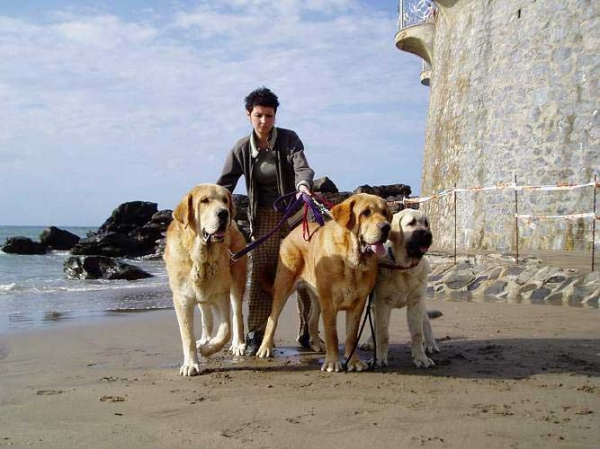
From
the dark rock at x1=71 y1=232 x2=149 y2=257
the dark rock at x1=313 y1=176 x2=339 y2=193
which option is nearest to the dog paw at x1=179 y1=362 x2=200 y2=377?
the dark rock at x1=313 y1=176 x2=339 y2=193

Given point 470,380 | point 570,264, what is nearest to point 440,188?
point 570,264

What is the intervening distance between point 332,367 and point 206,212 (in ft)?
5.35

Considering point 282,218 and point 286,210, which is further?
point 282,218

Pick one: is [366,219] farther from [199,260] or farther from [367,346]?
[367,346]

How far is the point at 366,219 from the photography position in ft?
15.0

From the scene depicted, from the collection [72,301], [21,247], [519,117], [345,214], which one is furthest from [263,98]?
[21,247]

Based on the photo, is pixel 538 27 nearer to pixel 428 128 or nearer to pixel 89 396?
pixel 428 128

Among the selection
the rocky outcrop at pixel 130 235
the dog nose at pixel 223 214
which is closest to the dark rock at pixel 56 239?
the rocky outcrop at pixel 130 235

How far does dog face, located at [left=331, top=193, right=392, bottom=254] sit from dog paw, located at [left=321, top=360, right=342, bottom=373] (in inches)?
37.8

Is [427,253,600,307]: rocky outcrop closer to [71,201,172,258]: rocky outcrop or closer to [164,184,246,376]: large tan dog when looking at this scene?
[164,184,246,376]: large tan dog

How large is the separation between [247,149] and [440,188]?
12766mm

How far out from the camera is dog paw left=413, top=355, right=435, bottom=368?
4.88 m

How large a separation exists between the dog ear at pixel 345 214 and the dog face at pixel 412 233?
21.6 inches

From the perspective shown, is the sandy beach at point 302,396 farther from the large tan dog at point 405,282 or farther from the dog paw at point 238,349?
the large tan dog at point 405,282
